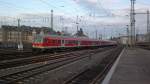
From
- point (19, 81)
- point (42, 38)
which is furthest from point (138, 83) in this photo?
point (42, 38)

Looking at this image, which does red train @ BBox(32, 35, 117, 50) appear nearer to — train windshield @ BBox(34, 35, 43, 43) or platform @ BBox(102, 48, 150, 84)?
train windshield @ BBox(34, 35, 43, 43)

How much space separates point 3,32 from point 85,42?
50.1 meters

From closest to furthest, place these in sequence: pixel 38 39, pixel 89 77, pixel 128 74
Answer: pixel 89 77 < pixel 128 74 < pixel 38 39

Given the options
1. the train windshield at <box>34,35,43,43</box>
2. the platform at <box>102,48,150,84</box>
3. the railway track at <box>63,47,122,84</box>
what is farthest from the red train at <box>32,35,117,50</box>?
the railway track at <box>63,47,122,84</box>

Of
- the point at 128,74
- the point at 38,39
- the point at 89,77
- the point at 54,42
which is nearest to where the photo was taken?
the point at 89,77

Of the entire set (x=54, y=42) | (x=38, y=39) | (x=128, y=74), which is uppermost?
(x=38, y=39)

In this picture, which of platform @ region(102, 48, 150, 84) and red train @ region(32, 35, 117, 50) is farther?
red train @ region(32, 35, 117, 50)

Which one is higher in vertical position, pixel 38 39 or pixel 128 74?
pixel 38 39

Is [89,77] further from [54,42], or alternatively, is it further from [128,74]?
[54,42]

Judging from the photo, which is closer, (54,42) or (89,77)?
(89,77)

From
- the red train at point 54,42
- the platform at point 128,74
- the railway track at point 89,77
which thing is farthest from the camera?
the red train at point 54,42

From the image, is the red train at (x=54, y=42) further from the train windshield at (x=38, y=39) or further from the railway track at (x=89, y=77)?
the railway track at (x=89, y=77)

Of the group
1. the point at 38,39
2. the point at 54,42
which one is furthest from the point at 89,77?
the point at 54,42

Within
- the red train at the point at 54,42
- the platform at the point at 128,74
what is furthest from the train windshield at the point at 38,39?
the platform at the point at 128,74
